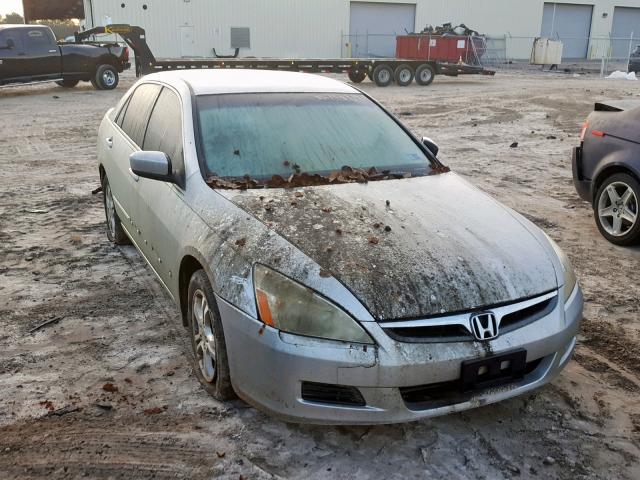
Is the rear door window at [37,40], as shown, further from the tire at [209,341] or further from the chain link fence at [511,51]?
the tire at [209,341]

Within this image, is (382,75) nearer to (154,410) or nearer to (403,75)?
(403,75)

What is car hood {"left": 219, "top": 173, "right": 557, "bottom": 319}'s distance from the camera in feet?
8.80

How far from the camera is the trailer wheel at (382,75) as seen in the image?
72.4 feet

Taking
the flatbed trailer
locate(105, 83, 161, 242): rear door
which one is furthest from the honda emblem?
the flatbed trailer

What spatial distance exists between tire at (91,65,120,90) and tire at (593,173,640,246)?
16598mm

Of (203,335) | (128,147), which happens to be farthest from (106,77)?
(203,335)

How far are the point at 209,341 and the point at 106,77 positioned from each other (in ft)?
58.4

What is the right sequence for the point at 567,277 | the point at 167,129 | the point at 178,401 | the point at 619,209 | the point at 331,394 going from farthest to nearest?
the point at 619,209 → the point at 167,129 → the point at 178,401 → the point at 567,277 → the point at 331,394

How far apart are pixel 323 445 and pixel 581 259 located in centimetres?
345

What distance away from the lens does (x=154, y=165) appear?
3502 mm

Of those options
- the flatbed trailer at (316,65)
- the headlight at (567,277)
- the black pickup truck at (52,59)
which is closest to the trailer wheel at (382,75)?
the flatbed trailer at (316,65)

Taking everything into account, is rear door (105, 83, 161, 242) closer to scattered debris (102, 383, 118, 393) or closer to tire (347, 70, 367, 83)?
scattered debris (102, 383, 118, 393)

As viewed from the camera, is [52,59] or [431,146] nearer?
[431,146]

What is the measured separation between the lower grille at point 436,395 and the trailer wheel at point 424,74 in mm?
21314
